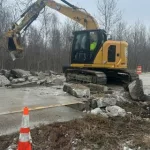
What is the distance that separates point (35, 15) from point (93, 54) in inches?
191

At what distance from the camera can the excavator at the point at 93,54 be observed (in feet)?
50.1

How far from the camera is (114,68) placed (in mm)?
15375

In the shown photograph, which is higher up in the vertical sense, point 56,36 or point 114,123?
point 56,36

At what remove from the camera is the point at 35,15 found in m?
17.9

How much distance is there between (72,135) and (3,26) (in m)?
23.6

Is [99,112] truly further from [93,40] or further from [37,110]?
[93,40]

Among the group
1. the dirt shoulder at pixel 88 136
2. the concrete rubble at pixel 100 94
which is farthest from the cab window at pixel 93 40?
the dirt shoulder at pixel 88 136

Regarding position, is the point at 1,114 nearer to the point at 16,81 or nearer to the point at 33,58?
the point at 16,81

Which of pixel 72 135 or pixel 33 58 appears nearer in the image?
pixel 72 135

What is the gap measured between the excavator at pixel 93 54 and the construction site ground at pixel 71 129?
627 centimetres

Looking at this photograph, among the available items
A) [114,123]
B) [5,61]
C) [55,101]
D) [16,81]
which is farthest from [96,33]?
[5,61]

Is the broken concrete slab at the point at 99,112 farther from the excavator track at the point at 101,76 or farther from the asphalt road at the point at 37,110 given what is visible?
the excavator track at the point at 101,76

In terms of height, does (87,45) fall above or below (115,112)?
above

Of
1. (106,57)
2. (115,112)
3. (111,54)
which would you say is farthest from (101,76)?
(115,112)
